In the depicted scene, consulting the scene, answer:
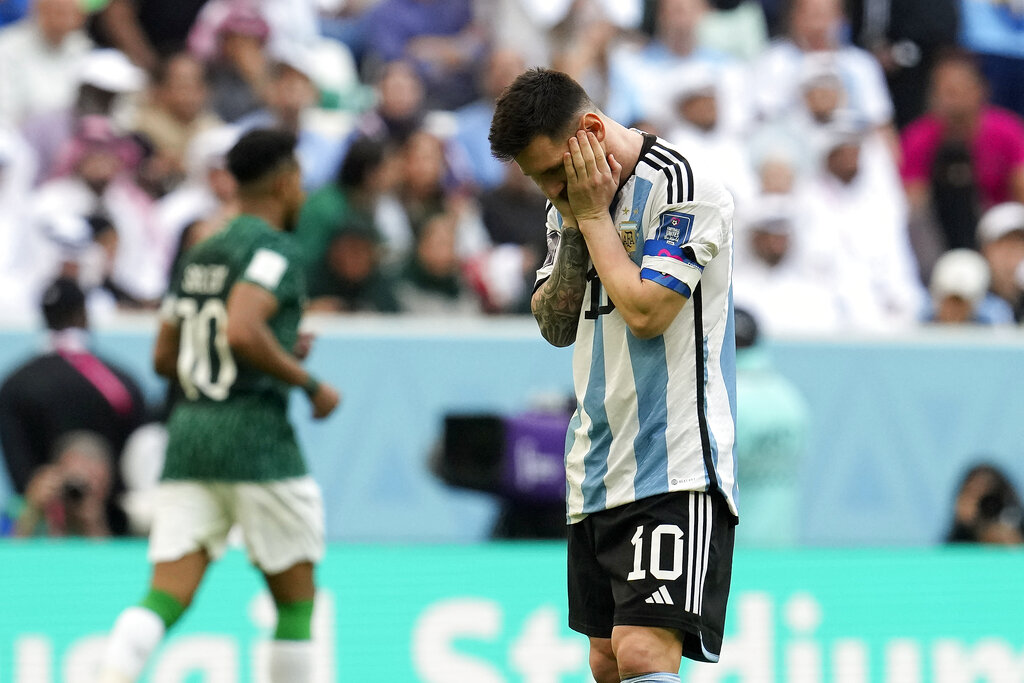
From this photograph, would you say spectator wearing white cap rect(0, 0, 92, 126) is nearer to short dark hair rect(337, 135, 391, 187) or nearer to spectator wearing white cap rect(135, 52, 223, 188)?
spectator wearing white cap rect(135, 52, 223, 188)

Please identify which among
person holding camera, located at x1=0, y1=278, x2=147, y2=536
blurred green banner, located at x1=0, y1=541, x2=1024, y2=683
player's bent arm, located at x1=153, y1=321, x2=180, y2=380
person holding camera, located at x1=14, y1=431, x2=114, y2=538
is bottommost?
blurred green banner, located at x1=0, y1=541, x2=1024, y2=683

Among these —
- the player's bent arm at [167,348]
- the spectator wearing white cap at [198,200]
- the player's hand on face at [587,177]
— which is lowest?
the player's bent arm at [167,348]

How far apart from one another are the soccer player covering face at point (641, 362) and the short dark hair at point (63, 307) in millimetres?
4309

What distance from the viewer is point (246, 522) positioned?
17.4 ft

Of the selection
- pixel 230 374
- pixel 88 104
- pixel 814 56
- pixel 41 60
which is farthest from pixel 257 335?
pixel 814 56

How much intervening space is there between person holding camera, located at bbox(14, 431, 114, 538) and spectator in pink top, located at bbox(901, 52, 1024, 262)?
631 centimetres

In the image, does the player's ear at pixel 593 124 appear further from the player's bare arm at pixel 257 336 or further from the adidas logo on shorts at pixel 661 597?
the player's bare arm at pixel 257 336

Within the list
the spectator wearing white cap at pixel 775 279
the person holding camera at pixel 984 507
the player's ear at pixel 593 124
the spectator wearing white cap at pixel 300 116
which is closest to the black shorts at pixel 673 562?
the player's ear at pixel 593 124

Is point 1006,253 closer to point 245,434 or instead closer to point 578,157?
point 245,434

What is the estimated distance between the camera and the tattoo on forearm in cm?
385

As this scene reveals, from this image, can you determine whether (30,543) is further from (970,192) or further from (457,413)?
(970,192)

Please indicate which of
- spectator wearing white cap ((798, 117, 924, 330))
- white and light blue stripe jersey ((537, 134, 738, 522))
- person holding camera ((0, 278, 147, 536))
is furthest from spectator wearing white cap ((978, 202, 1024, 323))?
white and light blue stripe jersey ((537, 134, 738, 522))

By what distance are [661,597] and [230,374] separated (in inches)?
85.9

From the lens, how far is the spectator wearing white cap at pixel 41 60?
9.76 m
